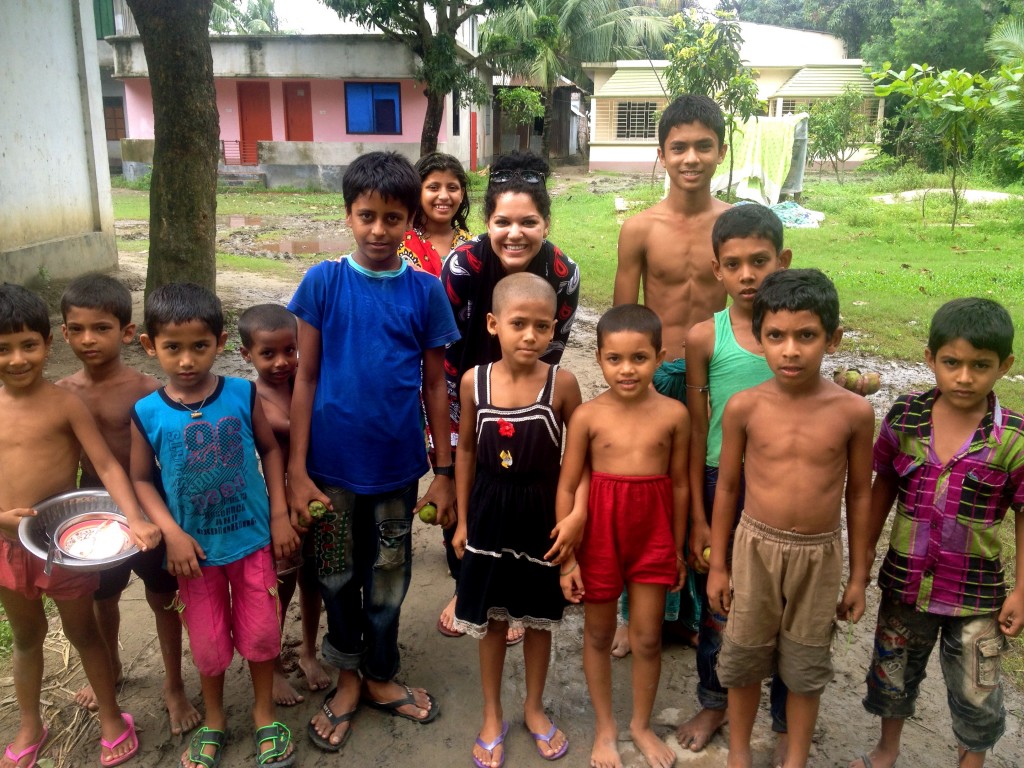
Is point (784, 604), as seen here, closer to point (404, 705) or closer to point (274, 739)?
point (404, 705)

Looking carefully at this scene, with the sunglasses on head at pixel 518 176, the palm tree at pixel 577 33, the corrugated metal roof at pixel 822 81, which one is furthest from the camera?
the palm tree at pixel 577 33

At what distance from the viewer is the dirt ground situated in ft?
8.20

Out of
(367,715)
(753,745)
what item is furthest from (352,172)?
(753,745)

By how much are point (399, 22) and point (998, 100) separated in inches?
484

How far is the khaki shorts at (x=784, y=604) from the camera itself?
218 centimetres

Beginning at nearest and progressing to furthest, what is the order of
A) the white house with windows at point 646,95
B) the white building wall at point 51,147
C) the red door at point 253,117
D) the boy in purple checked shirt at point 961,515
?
the boy in purple checked shirt at point 961,515, the white building wall at point 51,147, the red door at point 253,117, the white house with windows at point 646,95

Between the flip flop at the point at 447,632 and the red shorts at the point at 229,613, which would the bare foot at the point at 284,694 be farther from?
the flip flop at the point at 447,632

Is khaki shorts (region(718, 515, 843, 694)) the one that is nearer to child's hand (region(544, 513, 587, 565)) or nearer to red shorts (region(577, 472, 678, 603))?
red shorts (region(577, 472, 678, 603))

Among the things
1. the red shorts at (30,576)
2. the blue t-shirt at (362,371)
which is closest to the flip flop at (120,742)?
the red shorts at (30,576)

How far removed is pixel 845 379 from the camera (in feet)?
7.97

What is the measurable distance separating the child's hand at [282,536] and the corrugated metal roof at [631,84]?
85.7 feet

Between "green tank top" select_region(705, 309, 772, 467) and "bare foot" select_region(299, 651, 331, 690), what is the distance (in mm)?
1575

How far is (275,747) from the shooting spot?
244 centimetres

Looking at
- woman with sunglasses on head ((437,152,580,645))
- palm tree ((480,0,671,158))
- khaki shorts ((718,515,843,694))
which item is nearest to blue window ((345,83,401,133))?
palm tree ((480,0,671,158))
